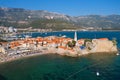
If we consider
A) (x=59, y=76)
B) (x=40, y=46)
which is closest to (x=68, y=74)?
(x=59, y=76)

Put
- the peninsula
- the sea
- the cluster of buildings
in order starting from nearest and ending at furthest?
the sea → the peninsula → the cluster of buildings

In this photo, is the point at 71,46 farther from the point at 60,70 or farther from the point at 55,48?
the point at 60,70

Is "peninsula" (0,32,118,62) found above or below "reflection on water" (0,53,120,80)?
above

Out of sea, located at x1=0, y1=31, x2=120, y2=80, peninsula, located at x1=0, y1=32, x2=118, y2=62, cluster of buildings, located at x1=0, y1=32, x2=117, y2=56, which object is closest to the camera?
sea, located at x1=0, y1=31, x2=120, y2=80

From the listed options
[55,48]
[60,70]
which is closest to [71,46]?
[55,48]

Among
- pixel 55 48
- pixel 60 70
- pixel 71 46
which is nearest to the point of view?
pixel 60 70

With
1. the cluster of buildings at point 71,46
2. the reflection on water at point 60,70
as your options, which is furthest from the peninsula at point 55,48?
the reflection on water at point 60,70

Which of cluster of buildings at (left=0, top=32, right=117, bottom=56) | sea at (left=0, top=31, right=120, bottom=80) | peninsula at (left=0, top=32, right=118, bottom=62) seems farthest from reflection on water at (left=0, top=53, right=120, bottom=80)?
cluster of buildings at (left=0, top=32, right=117, bottom=56)

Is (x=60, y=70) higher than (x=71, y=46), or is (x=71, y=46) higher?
(x=71, y=46)

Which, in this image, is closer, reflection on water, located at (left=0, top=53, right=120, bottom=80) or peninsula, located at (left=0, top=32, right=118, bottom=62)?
reflection on water, located at (left=0, top=53, right=120, bottom=80)

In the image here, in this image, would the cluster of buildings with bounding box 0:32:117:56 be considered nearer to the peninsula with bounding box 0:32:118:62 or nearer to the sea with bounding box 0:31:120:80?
the peninsula with bounding box 0:32:118:62

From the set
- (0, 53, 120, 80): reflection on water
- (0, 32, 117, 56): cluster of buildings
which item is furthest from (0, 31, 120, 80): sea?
(0, 32, 117, 56): cluster of buildings

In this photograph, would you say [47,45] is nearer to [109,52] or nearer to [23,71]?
[109,52]

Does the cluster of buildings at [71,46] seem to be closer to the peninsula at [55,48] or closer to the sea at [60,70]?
the peninsula at [55,48]
